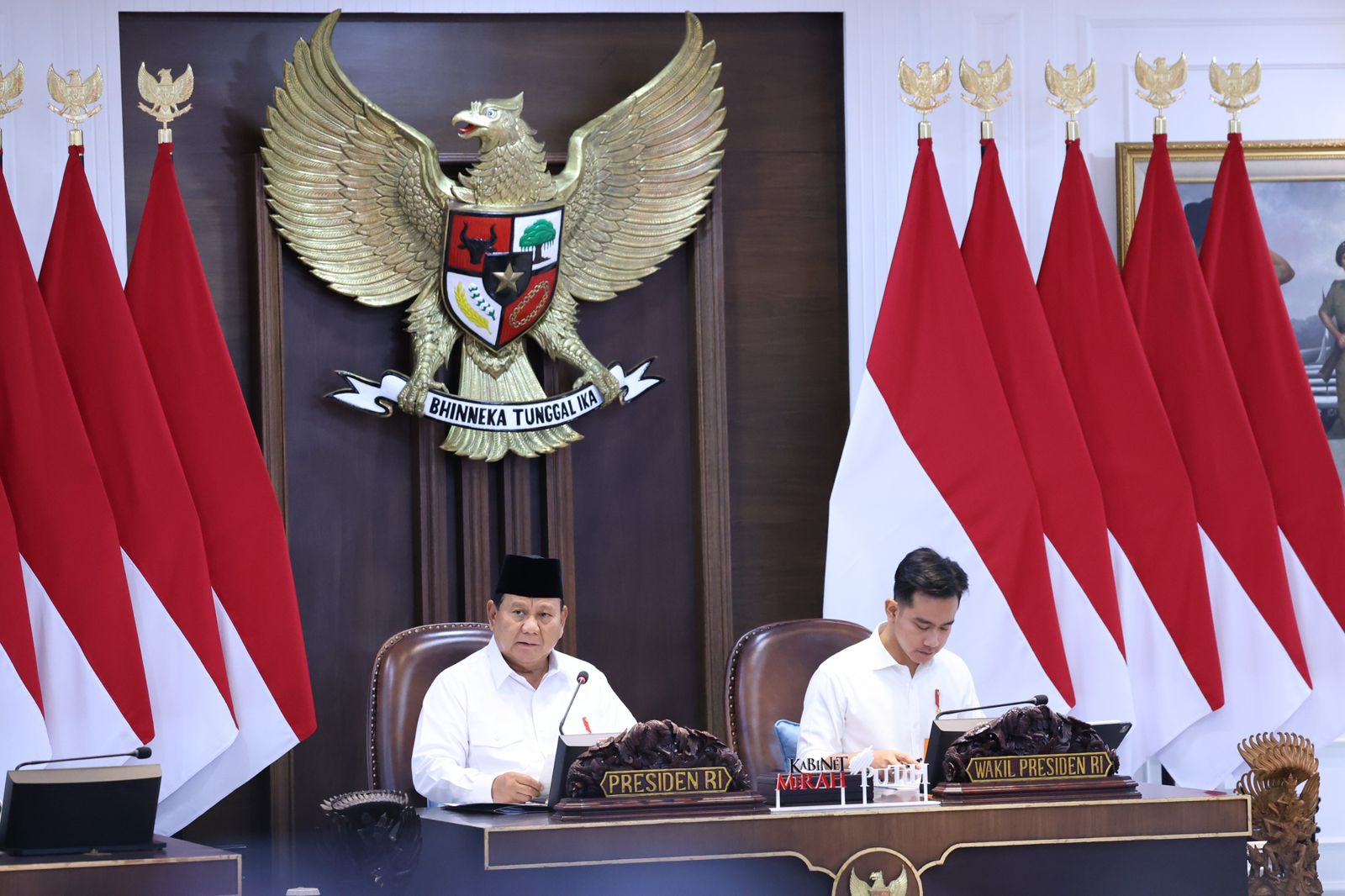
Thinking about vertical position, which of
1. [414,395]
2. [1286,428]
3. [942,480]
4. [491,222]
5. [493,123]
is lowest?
[942,480]

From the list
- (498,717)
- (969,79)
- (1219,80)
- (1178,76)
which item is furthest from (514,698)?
(1219,80)

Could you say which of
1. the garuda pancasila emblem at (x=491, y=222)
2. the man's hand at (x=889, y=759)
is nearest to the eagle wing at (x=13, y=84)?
the garuda pancasila emblem at (x=491, y=222)

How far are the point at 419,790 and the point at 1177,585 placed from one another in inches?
84.6

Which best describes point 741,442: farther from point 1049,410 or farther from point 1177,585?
point 1177,585

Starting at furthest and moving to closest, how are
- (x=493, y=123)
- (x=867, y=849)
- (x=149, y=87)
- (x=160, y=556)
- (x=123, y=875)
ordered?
(x=493, y=123), (x=149, y=87), (x=160, y=556), (x=867, y=849), (x=123, y=875)

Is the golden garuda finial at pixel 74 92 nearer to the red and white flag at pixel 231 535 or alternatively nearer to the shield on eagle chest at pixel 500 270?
the red and white flag at pixel 231 535

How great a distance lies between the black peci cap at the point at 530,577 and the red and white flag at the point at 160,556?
862 mm

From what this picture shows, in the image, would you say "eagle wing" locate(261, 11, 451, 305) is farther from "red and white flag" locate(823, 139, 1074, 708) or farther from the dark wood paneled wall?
"red and white flag" locate(823, 139, 1074, 708)

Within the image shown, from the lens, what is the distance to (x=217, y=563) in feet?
13.7

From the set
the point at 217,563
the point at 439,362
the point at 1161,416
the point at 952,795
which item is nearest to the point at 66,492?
the point at 217,563

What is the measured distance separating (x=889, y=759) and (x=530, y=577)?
36.4 inches

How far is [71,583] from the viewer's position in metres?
4.01

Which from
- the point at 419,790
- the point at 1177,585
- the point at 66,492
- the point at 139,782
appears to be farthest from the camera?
the point at 1177,585

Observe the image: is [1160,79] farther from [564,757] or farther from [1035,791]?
[564,757]
